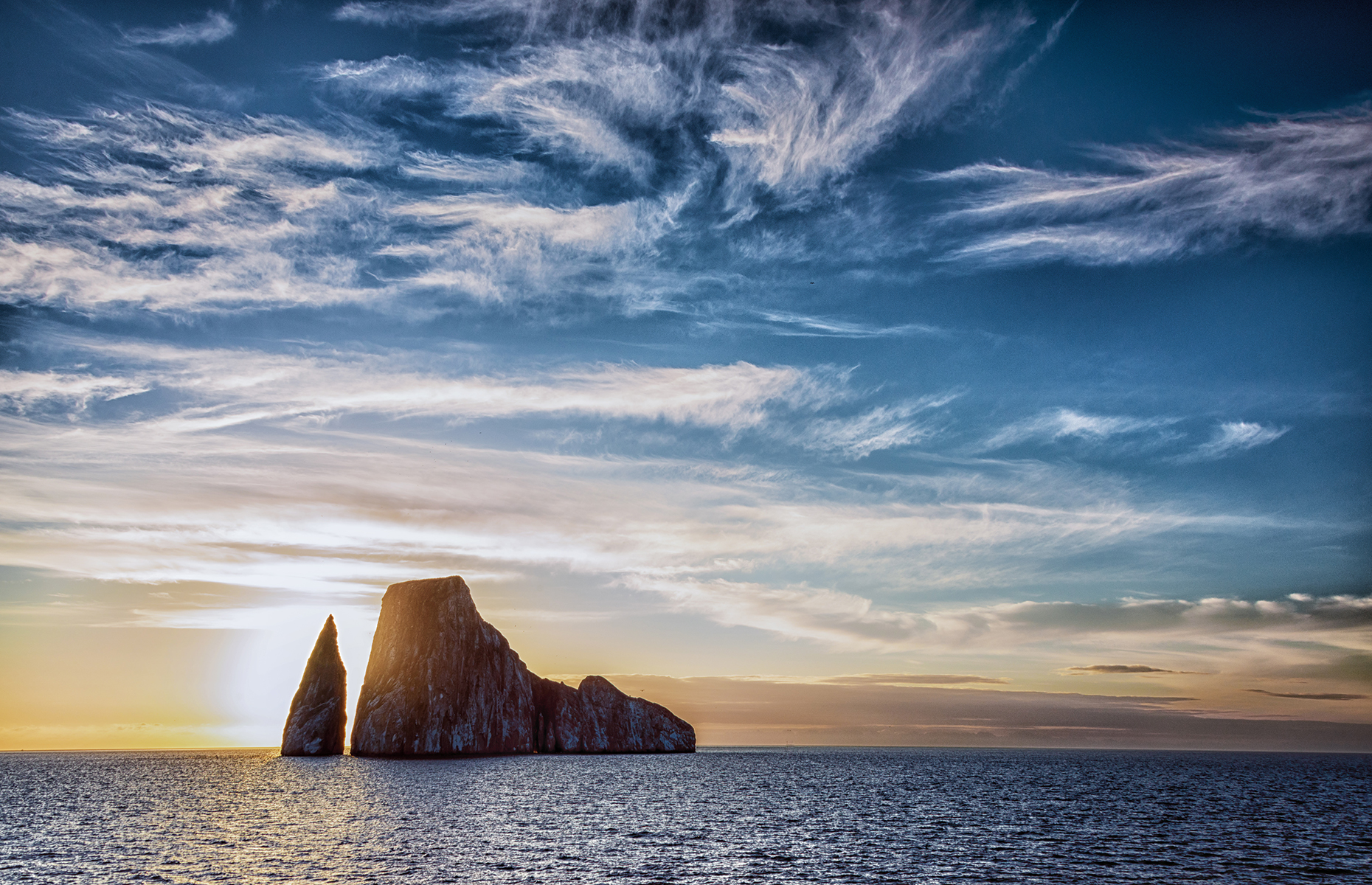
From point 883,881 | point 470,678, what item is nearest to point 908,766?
point 470,678

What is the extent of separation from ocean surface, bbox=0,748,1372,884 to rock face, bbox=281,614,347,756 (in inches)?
1776

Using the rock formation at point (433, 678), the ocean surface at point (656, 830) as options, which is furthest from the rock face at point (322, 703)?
the ocean surface at point (656, 830)

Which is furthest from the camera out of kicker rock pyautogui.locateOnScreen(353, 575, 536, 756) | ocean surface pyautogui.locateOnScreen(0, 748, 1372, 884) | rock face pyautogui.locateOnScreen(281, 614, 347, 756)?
rock face pyautogui.locateOnScreen(281, 614, 347, 756)

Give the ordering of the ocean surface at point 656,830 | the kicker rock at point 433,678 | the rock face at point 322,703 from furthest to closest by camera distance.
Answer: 1. the rock face at point 322,703
2. the kicker rock at point 433,678
3. the ocean surface at point 656,830

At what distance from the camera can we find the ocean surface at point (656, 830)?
149 feet

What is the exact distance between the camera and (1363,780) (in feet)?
502

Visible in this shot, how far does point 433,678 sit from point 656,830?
11049 cm

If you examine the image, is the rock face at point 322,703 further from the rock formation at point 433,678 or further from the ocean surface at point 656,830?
the ocean surface at point 656,830

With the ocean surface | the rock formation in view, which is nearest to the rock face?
the rock formation

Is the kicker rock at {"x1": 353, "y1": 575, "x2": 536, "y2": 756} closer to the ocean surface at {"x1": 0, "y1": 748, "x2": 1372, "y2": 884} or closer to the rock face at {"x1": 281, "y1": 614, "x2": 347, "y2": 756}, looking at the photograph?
the rock face at {"x1": 281, "y1": 614, "x2": 347, "y2": 756}

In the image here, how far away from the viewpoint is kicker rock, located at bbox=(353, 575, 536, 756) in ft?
518

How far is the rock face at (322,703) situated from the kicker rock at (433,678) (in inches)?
342

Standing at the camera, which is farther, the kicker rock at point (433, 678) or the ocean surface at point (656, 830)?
the kicker rock at point (433, 678)

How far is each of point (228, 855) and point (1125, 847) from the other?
5921 centimetres
